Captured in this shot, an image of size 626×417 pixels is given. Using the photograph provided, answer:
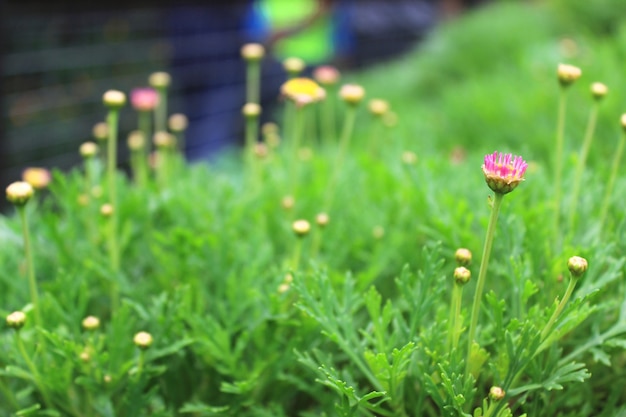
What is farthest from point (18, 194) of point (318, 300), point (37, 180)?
point (37, 180)

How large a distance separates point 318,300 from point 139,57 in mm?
3411

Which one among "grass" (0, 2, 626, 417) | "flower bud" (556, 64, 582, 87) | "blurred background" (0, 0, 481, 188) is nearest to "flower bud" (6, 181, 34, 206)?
"grass" (0, 2, 626, 417)

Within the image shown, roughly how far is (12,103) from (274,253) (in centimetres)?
250

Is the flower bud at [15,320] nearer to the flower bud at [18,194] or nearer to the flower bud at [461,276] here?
the flower bud at [18,194]

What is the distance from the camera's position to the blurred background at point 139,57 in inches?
131

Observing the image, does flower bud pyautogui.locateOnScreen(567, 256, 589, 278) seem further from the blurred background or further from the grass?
the blurred background

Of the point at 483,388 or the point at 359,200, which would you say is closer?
the point at 483,388

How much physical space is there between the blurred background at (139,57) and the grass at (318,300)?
233cm

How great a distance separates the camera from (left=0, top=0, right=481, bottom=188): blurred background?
333 centimetres

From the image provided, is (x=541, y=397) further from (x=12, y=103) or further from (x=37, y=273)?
(x=12, y=103)

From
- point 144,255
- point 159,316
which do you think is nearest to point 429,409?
point 159,316

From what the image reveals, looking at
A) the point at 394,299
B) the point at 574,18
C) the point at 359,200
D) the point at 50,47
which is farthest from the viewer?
the point at 50,47

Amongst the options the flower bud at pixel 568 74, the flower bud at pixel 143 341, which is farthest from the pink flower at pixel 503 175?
the flower bud at pixel 143 341

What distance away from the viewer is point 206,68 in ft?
15.2
